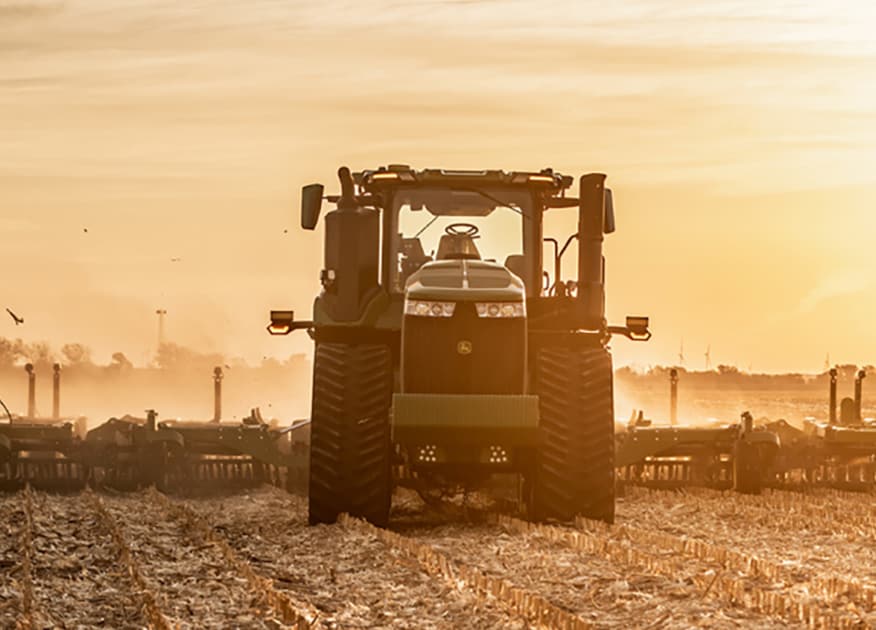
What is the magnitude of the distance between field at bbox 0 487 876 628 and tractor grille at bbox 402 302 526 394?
1404mm

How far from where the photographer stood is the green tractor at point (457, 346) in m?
15.6

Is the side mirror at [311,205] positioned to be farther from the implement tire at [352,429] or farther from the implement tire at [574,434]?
the implement tire at [574,434]

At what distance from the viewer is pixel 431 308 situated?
613 inches

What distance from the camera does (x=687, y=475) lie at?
2159 centimetres

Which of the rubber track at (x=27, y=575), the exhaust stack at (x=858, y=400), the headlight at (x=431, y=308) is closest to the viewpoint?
A: the rubber track at (x=27, y=575)

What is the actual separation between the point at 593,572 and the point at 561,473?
336 cm

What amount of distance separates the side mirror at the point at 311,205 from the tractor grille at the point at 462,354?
134 cm

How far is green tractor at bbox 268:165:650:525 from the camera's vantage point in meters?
15.6

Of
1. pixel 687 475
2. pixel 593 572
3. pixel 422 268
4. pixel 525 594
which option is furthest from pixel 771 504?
pixel 525 594

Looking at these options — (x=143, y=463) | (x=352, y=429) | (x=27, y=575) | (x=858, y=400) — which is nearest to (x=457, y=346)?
(x=352, y=429)

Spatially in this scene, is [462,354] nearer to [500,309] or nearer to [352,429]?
[500,309]

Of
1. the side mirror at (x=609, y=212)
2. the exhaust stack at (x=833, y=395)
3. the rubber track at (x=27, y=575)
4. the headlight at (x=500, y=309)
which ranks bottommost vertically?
the rubber track at (x=27, y=575)

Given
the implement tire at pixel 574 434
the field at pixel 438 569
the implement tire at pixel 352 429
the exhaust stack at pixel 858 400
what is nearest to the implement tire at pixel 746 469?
the field at pixel 438 569

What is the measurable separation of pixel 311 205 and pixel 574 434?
3.31 metres
